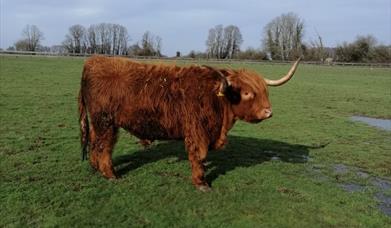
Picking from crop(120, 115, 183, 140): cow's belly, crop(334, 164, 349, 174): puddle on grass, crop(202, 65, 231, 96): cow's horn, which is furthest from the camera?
crop(334, 164, 349, 174): puddle on grass

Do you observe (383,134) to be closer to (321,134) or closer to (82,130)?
(321,134)

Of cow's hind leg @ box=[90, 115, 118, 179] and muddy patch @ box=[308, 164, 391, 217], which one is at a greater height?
cow's hind leg @ box=[90, 115, 118, 179]

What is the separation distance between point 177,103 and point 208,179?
4.71 feet

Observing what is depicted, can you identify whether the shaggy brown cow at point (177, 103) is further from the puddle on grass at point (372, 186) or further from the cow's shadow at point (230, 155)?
the puddle on grass at point (372, 186)

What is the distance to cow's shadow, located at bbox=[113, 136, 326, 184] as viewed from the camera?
8.85m

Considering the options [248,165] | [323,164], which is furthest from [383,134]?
[248,165]

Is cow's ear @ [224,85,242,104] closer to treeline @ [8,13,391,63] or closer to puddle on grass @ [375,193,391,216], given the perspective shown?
puddle on grass @ [375,193,391,216]

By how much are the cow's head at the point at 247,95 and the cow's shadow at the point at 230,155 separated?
1337 millimetres

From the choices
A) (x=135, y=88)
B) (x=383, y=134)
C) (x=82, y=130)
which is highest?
(x=135, y=88)

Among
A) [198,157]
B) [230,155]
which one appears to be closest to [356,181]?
[230,155]

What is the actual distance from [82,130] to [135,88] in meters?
1.36

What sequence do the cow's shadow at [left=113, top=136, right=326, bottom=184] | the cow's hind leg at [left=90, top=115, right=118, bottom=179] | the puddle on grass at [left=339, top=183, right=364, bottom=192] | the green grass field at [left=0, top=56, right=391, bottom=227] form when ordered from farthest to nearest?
1. the cow's shadow at [left=113, top=136, right=326, bottom=184]
2. the puddle on grass at [left=339, top=183, right=364, bottom=192]
3. the cow's hind leg at [left=90, top=115, right=118, bottom=179]
4. the green grass field at [left=0, top=56, right=391, bottom=227]

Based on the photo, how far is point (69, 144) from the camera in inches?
409

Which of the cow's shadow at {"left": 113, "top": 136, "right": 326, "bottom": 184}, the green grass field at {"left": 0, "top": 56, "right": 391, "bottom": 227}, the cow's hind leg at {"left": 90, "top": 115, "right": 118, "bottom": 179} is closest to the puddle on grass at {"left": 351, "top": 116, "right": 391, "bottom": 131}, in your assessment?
the green grass field at {"left": 0, "top": 56, "right": 391, "bottom": 227}
